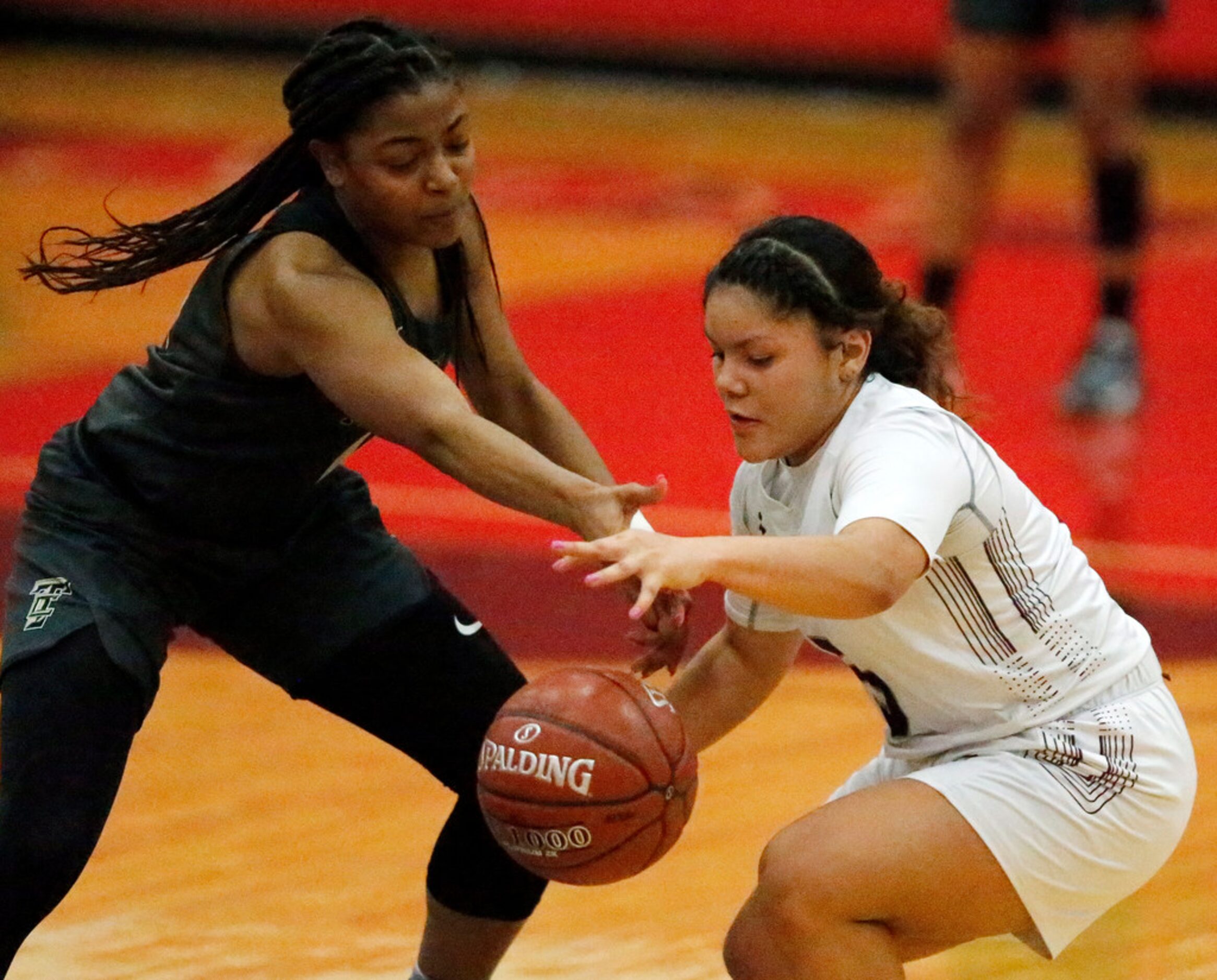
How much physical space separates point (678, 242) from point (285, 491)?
329 inches

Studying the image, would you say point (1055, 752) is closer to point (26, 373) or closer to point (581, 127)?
point (26, 373)

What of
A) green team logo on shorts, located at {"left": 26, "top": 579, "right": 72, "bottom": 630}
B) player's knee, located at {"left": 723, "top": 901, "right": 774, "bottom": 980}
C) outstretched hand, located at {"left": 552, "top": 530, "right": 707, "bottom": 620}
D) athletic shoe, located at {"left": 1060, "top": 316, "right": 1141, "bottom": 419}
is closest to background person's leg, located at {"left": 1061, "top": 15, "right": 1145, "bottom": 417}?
athletic shoe, located at {"left": 1060, "top": 316, "right": 1141, "bottom": 419}

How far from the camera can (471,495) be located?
7.68 meters

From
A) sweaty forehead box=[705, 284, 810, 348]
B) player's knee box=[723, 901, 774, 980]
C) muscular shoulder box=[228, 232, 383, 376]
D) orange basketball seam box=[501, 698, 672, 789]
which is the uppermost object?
sweaty forehead box=[705, 284, 810, 348]

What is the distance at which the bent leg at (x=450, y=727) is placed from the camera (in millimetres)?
4039

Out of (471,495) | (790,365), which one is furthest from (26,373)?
(790,365)

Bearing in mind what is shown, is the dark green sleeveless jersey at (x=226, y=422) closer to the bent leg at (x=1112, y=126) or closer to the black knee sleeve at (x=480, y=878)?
the black knee sleeve at (x=480, y=878)

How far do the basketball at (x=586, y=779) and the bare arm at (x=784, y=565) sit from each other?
353 millimetres

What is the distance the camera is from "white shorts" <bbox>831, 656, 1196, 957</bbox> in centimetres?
346

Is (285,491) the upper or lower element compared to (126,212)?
upper

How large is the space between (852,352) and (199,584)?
129cm

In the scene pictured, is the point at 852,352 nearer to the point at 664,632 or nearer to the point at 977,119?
the point at 664,632

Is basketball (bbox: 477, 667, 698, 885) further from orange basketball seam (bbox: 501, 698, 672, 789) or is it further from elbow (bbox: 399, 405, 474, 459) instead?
elbow (bbox: 399, 405, 474, 459)

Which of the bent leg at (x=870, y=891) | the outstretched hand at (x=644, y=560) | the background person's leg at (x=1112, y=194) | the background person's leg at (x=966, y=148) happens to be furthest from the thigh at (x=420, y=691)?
the background person's leg at (x=1112, y=194)
